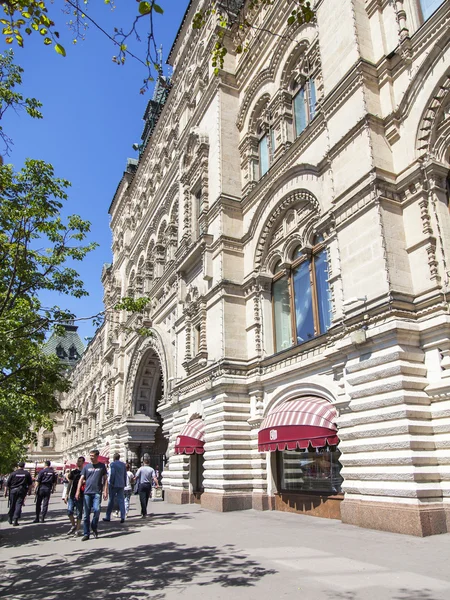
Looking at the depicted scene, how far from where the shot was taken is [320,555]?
7.76 meters

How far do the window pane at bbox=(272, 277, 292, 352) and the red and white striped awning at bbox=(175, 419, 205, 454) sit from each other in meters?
4.50

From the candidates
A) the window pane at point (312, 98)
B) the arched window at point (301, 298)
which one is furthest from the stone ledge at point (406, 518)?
the window pane at point (312, 98)

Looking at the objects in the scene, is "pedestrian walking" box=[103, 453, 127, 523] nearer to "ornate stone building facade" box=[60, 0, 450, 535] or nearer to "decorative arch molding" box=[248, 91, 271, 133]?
"ornate stone building facade" box=[60, 0, 450, 535]

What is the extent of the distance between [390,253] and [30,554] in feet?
32.2

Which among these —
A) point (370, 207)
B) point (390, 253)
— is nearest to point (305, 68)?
point (370, 207)

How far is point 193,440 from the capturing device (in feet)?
59.5

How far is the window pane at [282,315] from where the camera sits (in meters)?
16.5

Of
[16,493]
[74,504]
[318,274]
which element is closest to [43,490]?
[16,493]

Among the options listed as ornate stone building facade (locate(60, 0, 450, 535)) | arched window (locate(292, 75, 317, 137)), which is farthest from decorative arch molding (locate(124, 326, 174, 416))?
arched window (locate(292, 75, 317, 137))

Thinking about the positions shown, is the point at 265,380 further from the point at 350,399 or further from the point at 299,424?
the point at 350,399

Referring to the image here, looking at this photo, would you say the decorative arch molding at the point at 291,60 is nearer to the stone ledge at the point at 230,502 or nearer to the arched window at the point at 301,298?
the arched window at the point at 301,298

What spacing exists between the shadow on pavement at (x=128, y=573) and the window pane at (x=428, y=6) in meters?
13.4

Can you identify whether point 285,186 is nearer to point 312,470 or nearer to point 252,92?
point 252,92

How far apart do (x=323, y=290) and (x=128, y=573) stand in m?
9.69
